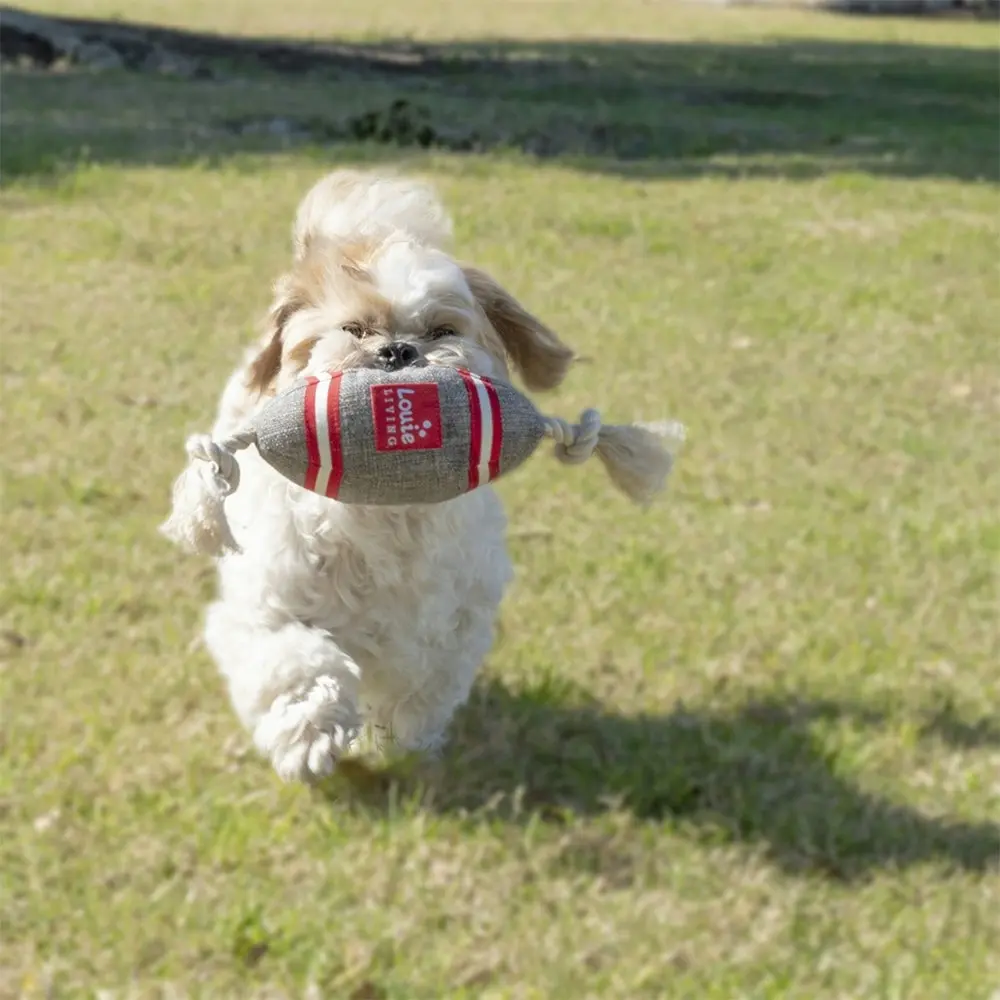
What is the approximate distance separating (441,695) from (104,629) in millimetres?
1273

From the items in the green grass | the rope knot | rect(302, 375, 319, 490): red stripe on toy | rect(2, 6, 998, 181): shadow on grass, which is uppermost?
rect(302, 375, 319, 490): red stripe on toy

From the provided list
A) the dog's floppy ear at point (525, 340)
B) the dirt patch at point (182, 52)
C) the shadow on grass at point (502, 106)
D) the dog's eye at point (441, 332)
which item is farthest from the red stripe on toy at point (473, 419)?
the dirt patch at point (182, 52)

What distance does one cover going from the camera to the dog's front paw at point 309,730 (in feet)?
12.1

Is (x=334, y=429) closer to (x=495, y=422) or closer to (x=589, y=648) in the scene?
(x=495, y=422)

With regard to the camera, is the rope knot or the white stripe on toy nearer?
the white stripe on toy

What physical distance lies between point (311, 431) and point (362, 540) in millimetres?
538

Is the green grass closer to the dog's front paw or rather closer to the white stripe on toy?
the dog's front paw

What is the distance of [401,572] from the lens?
4137 mm

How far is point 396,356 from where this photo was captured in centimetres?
369

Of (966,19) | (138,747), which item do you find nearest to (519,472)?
(138,747)

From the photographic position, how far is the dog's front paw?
12.1 feet

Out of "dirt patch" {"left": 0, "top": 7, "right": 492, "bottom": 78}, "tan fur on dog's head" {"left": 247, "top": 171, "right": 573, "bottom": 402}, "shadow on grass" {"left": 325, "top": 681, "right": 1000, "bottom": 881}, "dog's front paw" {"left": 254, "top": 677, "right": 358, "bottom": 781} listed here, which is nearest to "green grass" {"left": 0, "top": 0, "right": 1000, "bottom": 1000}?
"shadow on grass" {"left": 325, "top": 681, "right": 1000, "bottom": 881}

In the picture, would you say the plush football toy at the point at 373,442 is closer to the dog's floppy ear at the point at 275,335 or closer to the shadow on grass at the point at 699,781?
the dog's floppy ear at the point at 275,335

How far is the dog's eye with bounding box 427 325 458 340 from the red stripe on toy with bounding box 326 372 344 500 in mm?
332
